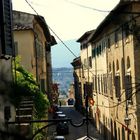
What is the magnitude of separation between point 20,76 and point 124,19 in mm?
8912

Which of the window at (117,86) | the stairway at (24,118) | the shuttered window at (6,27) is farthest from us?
the window at (117,86)

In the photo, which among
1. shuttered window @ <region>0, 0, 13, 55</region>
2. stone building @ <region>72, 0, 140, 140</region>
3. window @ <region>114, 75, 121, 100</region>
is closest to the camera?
shuttered window @ <region>0, 0, 13, 55</region>

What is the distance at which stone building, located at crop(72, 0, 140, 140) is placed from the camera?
26.2m

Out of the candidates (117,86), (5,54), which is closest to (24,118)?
(5,54)

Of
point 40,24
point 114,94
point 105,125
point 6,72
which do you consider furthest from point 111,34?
point 6,72

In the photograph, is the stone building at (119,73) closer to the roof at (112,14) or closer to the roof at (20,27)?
the roof at (112,14)

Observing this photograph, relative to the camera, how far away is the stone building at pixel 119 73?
26.2 metres

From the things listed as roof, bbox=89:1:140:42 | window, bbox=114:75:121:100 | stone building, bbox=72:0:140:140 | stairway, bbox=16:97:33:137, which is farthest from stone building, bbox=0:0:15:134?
window, bbox=114:75:121:100

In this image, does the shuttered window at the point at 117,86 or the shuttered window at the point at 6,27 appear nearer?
the shuttered window at the point at 6,27

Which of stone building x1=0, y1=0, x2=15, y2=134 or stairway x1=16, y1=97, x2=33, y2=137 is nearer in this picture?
stone building x1=0, y1=0, x2=15, y2=134

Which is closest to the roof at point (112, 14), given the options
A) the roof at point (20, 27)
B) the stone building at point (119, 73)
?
the stone building at point (119, 73)

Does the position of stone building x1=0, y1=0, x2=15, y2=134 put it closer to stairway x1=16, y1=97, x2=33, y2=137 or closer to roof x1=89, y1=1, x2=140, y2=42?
stairway x1=16, y1=97, x2=33, y2=137

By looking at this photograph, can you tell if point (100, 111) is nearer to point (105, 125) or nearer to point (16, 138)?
point (105, 125)

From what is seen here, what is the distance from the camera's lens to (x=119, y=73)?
32031 millimetres
